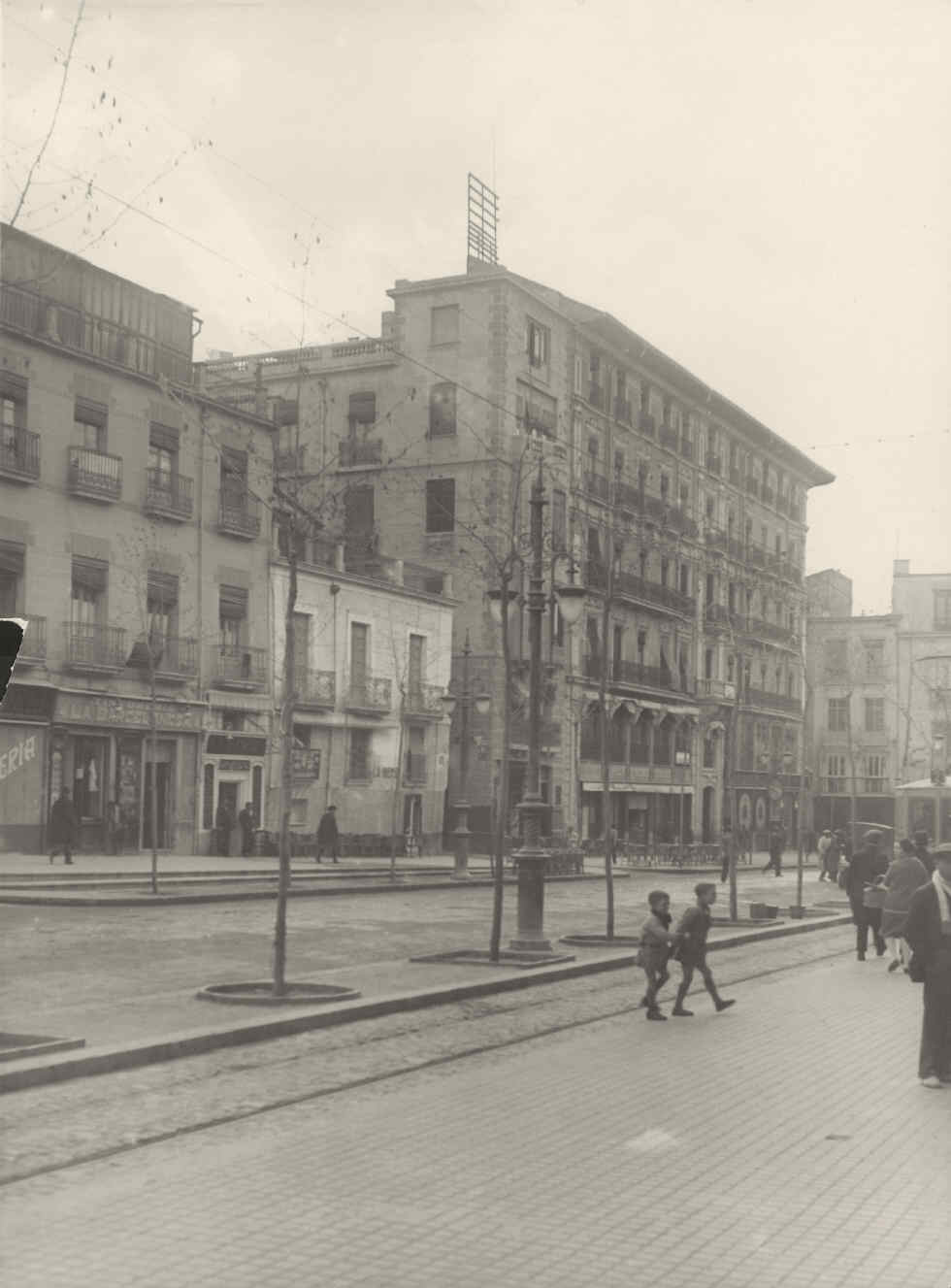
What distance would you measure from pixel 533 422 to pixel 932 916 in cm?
4162

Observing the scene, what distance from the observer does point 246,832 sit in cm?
3925

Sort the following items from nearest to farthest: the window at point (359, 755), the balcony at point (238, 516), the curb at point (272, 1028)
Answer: the curb at point (272, 1028) < the balcony at point (238, 516) < the window at point (359, 755)

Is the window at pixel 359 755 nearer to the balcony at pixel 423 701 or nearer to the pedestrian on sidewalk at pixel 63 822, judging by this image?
the balcony at pixel 423 701

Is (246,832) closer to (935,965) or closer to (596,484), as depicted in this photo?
(596,484)

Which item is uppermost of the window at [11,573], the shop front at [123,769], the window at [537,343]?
the window at [537,343]

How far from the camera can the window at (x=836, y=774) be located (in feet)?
258

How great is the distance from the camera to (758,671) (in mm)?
73000

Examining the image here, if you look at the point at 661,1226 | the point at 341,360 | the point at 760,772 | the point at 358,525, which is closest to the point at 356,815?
the point at 358,525

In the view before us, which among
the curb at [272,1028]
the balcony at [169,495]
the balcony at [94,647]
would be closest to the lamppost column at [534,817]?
the curb at [272,1028]

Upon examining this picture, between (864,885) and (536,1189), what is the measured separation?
44.8 ft

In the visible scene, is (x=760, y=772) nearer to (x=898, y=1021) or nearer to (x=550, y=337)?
(x=550, y=337)

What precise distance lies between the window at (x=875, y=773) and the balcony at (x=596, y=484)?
2694 centimetres

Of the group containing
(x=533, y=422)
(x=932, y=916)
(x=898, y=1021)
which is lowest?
(x=898, y=1021)

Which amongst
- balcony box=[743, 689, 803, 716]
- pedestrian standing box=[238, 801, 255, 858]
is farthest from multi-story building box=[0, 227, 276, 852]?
balcony box=[743, 689, 803, 716]
